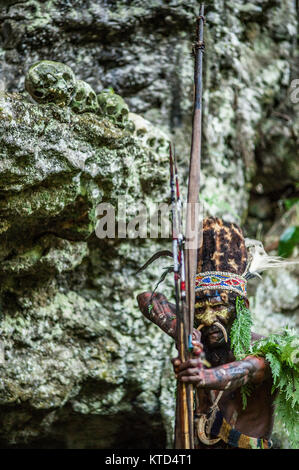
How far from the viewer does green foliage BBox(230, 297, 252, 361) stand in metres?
2.35

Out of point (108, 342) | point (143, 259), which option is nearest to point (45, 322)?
point (108, 342)

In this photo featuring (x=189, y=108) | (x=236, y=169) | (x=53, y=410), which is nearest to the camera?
(x=53, y=410)

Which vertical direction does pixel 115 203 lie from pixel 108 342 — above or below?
above

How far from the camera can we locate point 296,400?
2254 millimetres

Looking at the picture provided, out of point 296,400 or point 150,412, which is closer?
point 296,400

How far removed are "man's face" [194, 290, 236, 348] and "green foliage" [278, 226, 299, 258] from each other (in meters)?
1.56

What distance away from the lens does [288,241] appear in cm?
381

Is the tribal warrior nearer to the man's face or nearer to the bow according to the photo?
the man's face

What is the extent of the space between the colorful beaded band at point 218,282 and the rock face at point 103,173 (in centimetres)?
64
